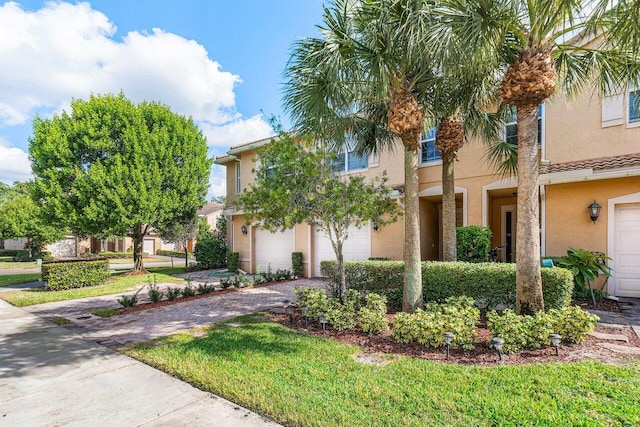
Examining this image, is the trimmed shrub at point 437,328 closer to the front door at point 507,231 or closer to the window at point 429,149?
the window at point 429,149

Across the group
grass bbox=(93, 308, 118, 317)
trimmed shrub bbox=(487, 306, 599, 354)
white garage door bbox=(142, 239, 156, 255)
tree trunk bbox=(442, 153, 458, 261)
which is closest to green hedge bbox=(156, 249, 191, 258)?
white garage door bbox=(142, 239, 156, 255)

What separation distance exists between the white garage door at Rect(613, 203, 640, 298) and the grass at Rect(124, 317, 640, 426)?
20.4 feet

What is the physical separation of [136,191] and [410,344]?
47.2 feet

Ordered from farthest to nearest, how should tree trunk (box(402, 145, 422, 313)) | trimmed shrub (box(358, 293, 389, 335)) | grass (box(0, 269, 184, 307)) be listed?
1. grass (box(0, 269, 184, 307))
2. tree trunk (box(402, 145, 422, 313))
3. trimmed shrub (box(358, 293, 389, 335))

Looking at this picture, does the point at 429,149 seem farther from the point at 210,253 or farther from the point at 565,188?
the point at 210,253

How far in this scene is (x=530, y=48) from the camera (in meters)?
5.98

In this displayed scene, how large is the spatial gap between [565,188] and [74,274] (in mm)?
18566

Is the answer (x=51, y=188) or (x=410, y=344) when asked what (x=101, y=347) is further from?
(x=51, y=188)

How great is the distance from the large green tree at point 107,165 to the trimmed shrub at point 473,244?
13.7 meters

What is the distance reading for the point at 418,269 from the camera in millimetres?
6891

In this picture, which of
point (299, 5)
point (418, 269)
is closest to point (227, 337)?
point (418, 269)

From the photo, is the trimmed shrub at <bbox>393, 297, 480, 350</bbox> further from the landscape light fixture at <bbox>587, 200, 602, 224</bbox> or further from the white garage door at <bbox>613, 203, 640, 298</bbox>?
the white garage door at <bbox>613, 203, 640, 298</bbox>

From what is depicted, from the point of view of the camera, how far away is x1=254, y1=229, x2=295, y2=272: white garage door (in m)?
16.4

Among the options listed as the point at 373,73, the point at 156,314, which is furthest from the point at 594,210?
the point at 156,314
